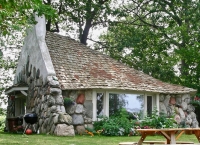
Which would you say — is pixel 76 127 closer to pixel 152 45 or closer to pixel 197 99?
pixel 197 99

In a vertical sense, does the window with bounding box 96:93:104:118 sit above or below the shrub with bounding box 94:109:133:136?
above

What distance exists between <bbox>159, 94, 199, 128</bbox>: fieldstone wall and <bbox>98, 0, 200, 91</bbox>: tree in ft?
6.76

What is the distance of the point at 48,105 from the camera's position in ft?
46.8

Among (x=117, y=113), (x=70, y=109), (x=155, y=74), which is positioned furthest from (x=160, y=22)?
(x=70, y=109)

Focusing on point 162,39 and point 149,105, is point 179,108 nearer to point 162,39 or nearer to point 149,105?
point 149,105

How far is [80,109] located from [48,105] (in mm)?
1346

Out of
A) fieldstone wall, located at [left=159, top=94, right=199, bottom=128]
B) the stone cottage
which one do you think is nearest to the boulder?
the stone cottage

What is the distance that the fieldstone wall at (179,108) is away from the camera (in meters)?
16.9

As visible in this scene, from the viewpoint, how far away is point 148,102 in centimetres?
1703

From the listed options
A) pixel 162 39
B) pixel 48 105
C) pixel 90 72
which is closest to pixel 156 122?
pixel 90 72

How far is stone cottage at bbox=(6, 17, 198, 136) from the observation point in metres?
14.4

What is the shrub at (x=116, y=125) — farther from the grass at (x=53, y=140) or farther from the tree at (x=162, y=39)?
the tree at (x=162, y=39)

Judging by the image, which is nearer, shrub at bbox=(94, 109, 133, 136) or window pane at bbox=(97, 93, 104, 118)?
shrub at bbox=(94, 109, 133, 136)

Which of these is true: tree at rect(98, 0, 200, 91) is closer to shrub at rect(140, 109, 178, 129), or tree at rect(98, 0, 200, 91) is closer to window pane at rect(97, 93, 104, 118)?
shrub at rect(140, 109, 178, 129)
